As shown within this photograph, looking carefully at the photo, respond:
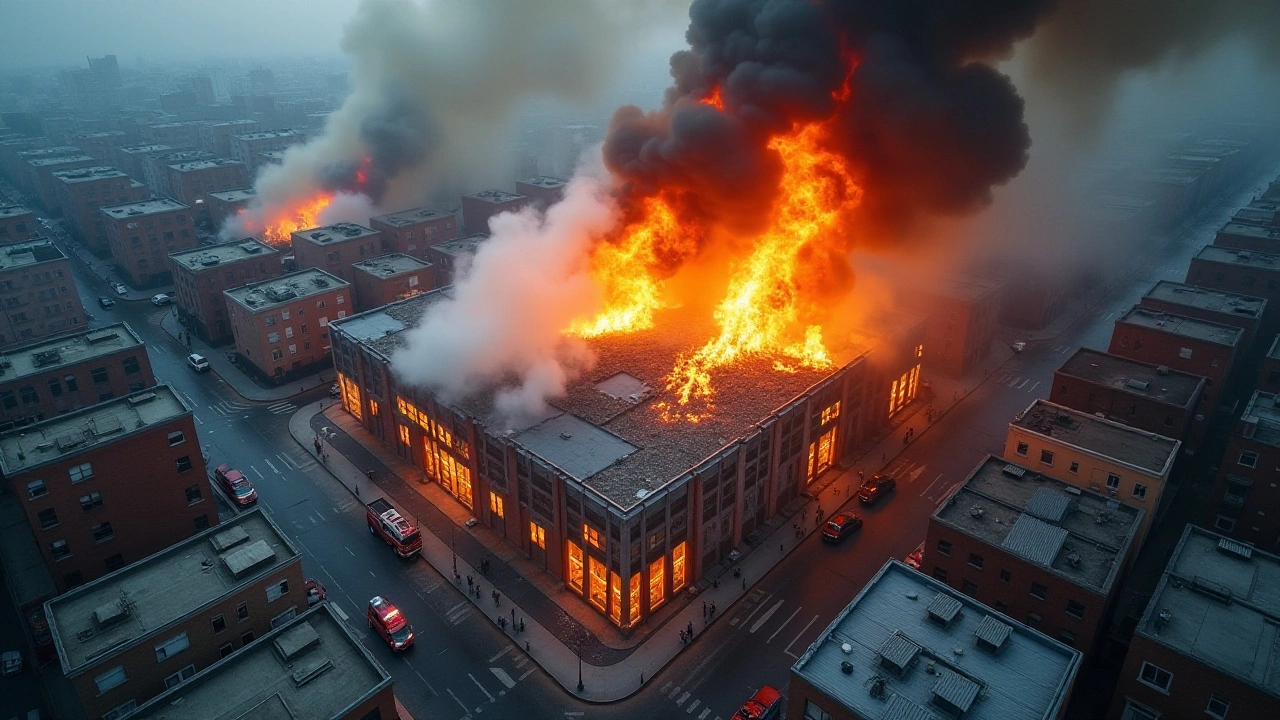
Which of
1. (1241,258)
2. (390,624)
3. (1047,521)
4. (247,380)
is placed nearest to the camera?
(1047,521)

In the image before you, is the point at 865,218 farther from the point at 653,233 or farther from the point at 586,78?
the point at 586,78

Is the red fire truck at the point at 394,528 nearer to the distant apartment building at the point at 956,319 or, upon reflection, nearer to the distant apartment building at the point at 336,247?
the distant apartment building at the point at 336,247

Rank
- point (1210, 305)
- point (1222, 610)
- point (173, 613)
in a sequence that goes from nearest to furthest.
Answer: point (1222, 610), point (173, 613), point (1210, 305)

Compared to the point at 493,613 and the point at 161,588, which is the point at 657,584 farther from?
the point at 161,588

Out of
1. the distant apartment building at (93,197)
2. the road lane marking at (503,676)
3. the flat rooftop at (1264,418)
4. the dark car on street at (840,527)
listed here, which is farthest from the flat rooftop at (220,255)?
the flat rooftop at (1264,418)

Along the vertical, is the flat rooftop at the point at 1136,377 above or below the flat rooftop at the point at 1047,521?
above

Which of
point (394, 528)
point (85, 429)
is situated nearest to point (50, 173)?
point (85, 429)

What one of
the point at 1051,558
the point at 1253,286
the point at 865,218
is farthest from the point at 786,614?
the point at 1253,286

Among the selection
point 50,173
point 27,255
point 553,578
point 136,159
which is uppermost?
point 136,159
